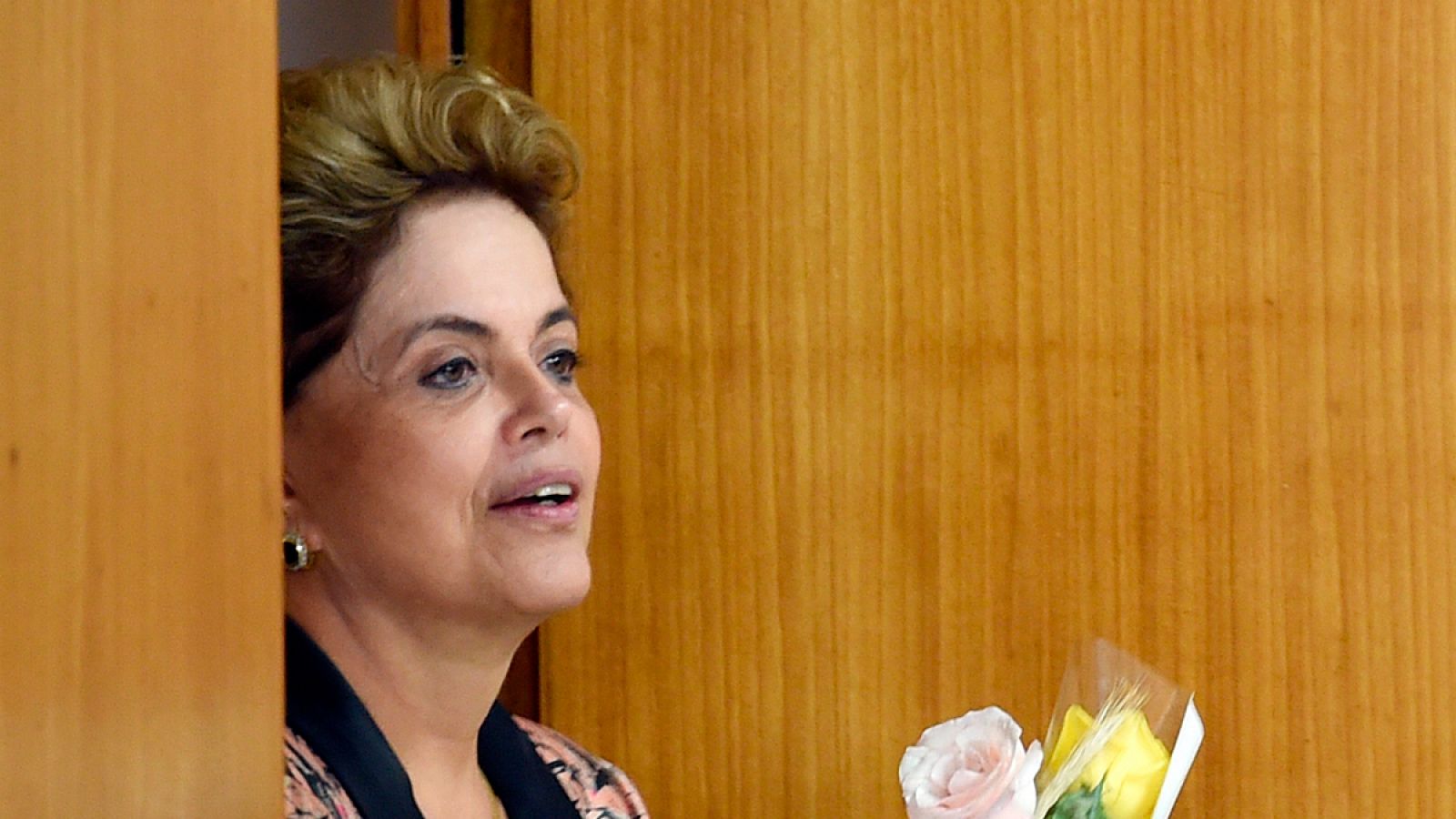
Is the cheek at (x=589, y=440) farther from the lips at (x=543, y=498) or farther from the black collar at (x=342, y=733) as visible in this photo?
the black collar at (x=342, y=733)

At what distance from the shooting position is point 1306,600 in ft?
4.45

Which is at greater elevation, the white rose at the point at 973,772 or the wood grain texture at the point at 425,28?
the wood grain texture at the point at 425,28

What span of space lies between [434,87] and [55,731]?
2.46 feet

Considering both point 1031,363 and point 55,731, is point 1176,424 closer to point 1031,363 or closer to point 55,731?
point 1031,363

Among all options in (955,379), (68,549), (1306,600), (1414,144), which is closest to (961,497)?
(955,379)

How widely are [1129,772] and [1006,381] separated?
47cm

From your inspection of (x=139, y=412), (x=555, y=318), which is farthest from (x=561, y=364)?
(x=139, y=412)

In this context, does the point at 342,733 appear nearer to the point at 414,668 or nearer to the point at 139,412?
the point at 414,668

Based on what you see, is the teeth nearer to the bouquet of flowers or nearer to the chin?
the chin

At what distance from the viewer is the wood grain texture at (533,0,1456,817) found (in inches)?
53.4

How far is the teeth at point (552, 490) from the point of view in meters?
1.08

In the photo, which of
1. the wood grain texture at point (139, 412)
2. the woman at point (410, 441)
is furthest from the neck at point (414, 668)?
the wood grain texture at point (139, 412)

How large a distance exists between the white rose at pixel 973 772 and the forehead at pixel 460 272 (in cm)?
38

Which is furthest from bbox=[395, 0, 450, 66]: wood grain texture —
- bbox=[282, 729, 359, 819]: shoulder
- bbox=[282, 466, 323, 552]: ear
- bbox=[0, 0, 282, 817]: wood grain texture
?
bbox=[0, 0, 282, 817]: wood grain texture
